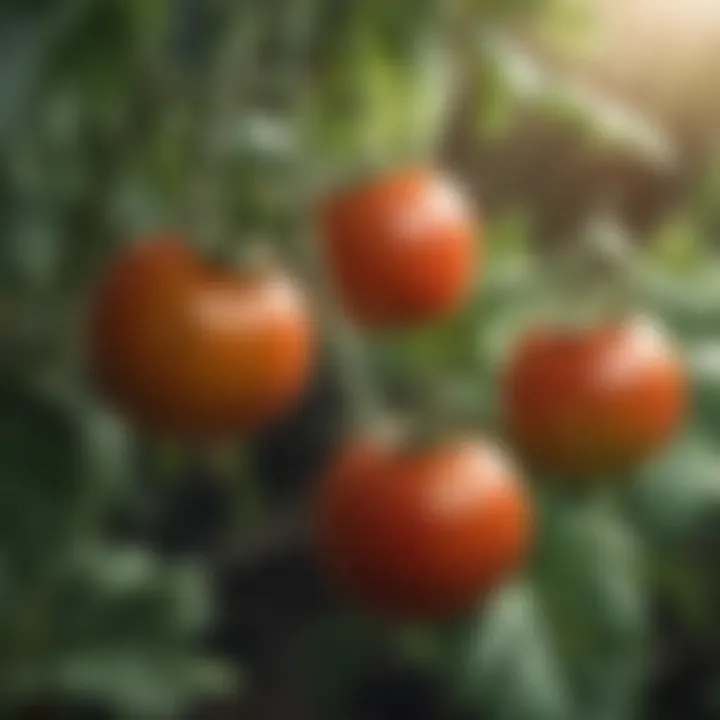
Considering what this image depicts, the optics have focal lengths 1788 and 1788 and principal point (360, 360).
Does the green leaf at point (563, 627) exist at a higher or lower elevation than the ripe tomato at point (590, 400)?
lower

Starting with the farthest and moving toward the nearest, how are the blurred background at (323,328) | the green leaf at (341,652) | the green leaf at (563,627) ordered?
1. the green leaf at (341,652)
2. the green leaf at (563,627)
3. the blurred background at (323,328)

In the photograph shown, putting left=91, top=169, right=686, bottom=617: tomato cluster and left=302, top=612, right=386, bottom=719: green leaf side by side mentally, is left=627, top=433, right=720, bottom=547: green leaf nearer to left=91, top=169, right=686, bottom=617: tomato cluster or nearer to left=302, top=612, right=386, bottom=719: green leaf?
left=91, top=169, right=686, bottom=617: tomato cluster

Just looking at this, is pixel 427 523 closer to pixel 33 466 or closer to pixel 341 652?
pixel 33 466

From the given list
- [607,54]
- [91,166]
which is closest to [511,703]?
[91,166]

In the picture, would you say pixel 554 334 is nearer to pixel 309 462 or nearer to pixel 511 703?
pixel 511 703

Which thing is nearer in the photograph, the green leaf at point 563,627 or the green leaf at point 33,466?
the green leaf at point 33,466

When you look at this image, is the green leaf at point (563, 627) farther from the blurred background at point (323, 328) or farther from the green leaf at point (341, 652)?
the green leaf at point (341, 652)

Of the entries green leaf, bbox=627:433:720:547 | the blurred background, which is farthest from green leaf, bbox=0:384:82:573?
green leaf, bbox=627:433:720:547

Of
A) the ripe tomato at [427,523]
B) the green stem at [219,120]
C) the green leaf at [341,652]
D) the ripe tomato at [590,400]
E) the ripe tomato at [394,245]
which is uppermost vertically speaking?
the green leaf at [341,652]

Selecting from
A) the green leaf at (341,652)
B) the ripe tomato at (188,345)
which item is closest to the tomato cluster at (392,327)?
the ripe tomato at (188,345)
